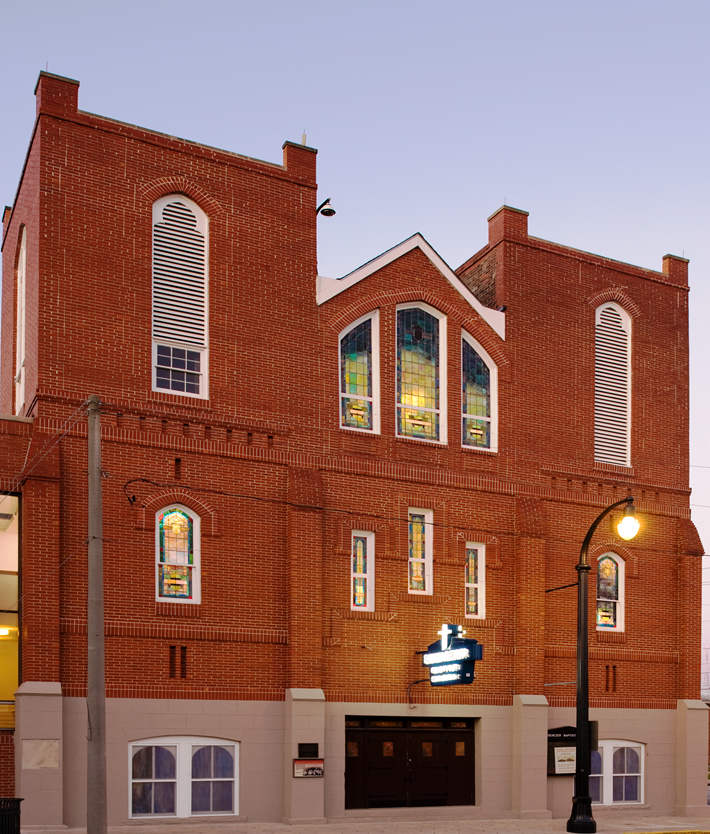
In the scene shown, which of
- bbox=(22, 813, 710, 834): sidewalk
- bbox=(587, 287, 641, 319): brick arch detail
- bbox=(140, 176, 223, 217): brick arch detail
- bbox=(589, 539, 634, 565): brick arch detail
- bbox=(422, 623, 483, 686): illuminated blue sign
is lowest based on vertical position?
bbox=(22, 813, 710, 834): sidewalk

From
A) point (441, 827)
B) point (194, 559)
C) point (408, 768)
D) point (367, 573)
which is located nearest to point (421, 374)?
point (367, 573)

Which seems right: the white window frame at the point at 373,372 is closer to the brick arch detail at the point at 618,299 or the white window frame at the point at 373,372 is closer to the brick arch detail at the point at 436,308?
the brick arch detail at the point at 436,308

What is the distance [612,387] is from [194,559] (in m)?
12.7

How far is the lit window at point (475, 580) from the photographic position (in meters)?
26.4

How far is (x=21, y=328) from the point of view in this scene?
25859 millimetres

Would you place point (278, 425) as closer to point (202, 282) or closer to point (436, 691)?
point (202, 282)

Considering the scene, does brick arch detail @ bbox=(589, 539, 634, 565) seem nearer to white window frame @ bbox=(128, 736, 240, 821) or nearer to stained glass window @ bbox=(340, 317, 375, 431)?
stained glass window @ bbox=(340, 317, 375, 431)

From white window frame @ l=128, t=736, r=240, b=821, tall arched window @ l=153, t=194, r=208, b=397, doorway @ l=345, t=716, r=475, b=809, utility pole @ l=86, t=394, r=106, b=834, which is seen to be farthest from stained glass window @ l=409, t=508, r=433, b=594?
utility pole @ l=86, t=394, r=106, b=834

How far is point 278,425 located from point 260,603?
12.7 ft

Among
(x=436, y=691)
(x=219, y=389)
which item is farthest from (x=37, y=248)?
(x=436, y=691)

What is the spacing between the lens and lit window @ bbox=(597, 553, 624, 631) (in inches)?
1106

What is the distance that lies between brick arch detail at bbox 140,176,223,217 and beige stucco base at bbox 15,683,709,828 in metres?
10.4

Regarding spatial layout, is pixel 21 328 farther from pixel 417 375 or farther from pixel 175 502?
pixel 417 375

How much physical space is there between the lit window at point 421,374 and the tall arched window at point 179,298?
16.7ft
